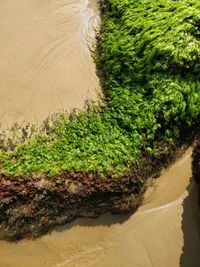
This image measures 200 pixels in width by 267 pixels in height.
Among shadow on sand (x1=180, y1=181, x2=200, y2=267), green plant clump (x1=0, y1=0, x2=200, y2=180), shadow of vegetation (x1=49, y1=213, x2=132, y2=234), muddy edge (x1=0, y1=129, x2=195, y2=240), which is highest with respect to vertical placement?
green plant clump (x1=0, y1=0, x2=200, y2=180)

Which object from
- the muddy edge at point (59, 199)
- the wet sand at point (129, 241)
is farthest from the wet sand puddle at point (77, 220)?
the muddy edge at point (59, 199)

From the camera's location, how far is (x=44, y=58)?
6172 mm

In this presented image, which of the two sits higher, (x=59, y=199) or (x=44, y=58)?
(x=44, y=58)

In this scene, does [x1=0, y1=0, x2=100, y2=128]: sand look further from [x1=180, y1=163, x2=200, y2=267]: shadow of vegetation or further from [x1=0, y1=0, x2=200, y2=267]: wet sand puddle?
[x1=180, y1=163, x2=200, y2=267]: shadow of vegetation

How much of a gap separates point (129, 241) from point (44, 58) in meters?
2.88

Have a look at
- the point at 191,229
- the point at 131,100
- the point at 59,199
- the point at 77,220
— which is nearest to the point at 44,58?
the point at 131,100

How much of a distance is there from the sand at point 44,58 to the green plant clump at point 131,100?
0.26m

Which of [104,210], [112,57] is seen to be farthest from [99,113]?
[104,210]

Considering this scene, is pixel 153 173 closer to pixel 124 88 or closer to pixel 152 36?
pixel 124 88

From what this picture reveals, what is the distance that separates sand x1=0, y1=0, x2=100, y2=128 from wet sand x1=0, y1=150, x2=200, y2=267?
159 centimetres

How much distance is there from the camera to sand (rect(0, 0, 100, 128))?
5.76 metres

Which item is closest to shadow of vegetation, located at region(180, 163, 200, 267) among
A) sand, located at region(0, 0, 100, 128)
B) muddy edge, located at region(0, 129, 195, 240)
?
muddy edge, located at region(0, 129, 195, 240)

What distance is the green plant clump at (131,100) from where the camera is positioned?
5246 millimetres

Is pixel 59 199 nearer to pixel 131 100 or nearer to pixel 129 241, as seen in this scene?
pixel 129 241
